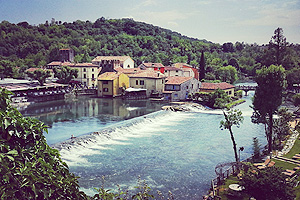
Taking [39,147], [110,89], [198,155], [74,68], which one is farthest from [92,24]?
[39,147]

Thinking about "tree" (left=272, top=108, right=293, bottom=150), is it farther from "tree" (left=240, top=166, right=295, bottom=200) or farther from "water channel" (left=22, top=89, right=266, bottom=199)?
"tree" (left=240, top=166, right=295, bottom=200)

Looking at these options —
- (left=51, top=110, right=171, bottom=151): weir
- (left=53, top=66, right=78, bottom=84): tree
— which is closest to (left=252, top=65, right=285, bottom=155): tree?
(left=51, top=110, right=171, bottom=151): weir

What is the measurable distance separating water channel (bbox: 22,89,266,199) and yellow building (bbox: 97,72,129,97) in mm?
12831

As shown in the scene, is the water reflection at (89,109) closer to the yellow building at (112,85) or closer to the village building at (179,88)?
the yellow building at (112,85)

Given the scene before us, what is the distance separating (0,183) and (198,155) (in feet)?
57.0

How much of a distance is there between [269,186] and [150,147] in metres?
11.4

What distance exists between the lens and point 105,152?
2081 centimetres

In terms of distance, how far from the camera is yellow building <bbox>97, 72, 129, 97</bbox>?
50.6m

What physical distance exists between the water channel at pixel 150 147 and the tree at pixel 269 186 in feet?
9.74

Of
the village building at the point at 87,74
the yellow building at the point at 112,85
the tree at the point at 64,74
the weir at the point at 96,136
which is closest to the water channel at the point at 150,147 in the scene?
the weir at the point at 96,136

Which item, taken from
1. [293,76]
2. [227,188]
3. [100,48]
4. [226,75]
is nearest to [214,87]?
[293,76]

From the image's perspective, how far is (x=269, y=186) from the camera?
1177cm

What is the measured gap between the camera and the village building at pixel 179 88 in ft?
157

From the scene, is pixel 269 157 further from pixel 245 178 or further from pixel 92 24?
pixel 92 24
